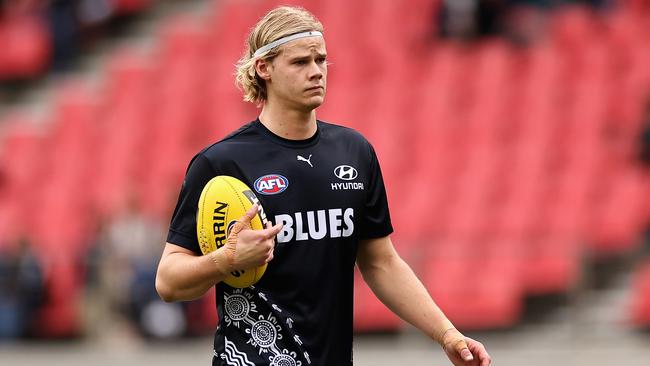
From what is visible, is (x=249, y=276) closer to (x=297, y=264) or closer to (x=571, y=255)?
(x=297, y=264)

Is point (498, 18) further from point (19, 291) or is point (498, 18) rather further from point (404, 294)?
point (404, 294)

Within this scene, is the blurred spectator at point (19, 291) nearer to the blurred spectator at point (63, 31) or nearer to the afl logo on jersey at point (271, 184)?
the blurred spectator at point (63, 31)

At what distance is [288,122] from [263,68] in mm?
206

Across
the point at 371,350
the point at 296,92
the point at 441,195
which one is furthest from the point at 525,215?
the point at 296,92

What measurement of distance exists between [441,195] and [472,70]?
2177 millimetres

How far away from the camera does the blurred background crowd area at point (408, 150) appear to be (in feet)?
40.8

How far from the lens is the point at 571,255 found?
11.8m

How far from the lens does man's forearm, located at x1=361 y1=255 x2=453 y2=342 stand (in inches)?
188

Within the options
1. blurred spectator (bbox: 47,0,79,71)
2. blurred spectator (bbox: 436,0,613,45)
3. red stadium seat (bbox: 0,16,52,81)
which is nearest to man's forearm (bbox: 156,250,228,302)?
blurred spectator (bbox: 436,0,613,45)

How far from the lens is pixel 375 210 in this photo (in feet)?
15.8

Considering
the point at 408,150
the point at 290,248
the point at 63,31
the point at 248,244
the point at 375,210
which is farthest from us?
the point at 63,31

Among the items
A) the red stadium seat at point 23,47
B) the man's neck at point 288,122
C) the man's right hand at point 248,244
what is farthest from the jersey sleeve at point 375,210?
the red stadium seat at point 23,47

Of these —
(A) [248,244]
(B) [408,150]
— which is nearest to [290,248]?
(A) [248,244]

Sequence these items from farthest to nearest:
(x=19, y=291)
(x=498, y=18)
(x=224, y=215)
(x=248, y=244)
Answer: (x=498, y=18), (x=19, y=291), (x=224, y=215), (x=248, y=244)
